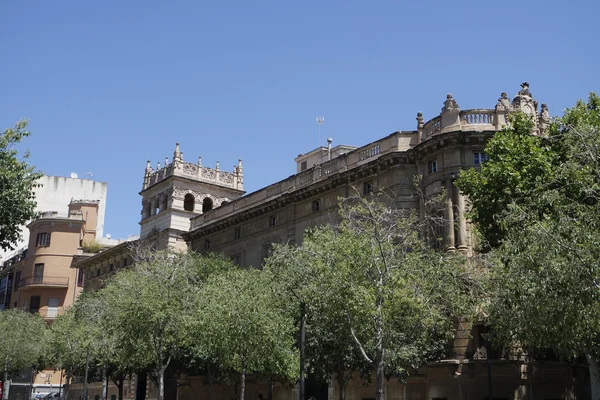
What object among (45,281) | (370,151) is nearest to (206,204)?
(45,281)

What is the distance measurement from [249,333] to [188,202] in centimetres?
3322

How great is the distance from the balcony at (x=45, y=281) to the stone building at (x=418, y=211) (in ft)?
80.2

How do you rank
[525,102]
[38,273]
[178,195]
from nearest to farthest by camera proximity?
[525,102]
[178,195]
[38,273]

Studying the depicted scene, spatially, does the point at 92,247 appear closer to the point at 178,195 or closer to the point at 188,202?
the point at 188,202

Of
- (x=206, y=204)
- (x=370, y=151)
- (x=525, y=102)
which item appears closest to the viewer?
(x=525, y=102)

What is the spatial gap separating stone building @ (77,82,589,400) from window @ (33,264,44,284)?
84.4ft

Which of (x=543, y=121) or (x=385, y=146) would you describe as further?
(x=385, y=146)

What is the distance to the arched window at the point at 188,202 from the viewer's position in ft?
198

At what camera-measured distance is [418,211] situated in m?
36.2

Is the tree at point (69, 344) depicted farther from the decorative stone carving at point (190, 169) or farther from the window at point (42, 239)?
the window at point (42, 239)

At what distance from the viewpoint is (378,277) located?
2378 cm

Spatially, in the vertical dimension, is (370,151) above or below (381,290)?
above

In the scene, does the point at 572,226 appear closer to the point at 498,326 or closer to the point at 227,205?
the point at 498,326

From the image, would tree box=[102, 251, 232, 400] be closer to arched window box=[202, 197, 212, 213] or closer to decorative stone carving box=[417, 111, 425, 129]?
decorative stone carving box=[417, 111, 425, 129]
